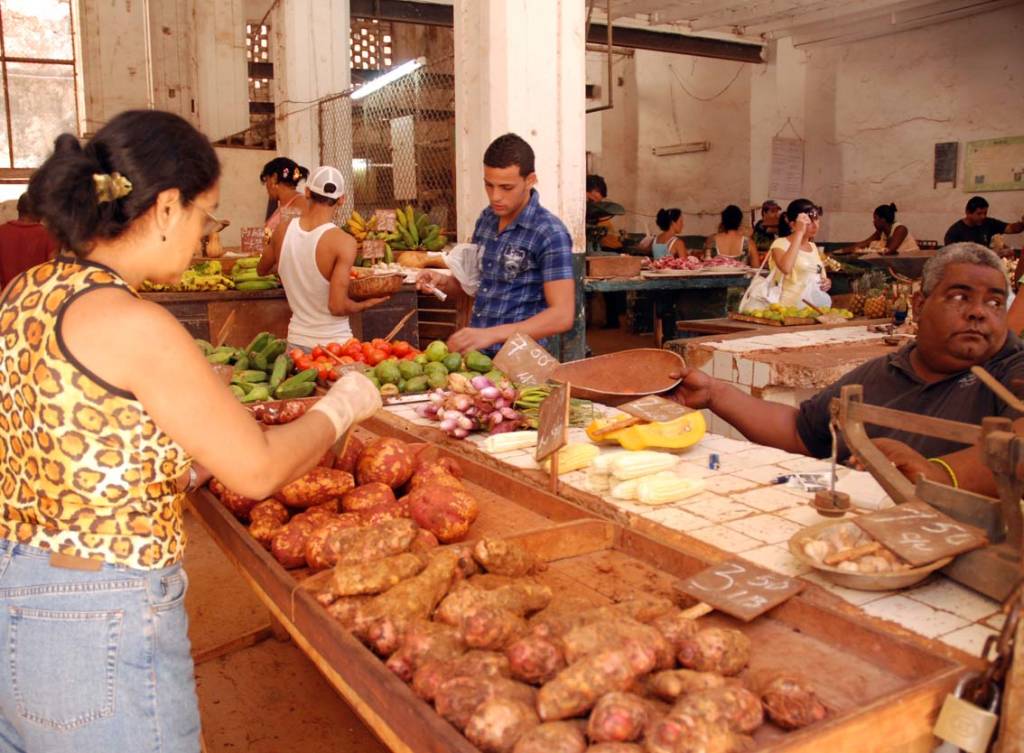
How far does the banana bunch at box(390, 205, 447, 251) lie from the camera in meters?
7.93

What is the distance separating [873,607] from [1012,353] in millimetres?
1384

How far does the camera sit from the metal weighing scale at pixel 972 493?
5.20ft

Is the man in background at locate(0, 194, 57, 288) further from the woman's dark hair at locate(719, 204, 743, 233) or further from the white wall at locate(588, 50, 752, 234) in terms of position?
the white wall at locate(588, 50, 752, 234)

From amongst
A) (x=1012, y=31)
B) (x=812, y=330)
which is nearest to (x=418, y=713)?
(x=812, y=330)

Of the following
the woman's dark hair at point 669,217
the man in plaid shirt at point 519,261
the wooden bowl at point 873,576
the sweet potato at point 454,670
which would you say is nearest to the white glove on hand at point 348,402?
the sweet potato at point 454,670

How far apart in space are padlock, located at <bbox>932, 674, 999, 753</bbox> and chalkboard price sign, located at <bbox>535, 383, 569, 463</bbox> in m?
1.12

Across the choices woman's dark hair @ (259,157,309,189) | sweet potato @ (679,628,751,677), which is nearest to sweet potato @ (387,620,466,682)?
sweet potato @ (679,628,751,677)

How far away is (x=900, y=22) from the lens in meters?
12.9

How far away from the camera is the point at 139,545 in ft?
5.47

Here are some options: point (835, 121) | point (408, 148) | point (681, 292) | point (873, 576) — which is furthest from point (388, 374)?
point (835, 121)

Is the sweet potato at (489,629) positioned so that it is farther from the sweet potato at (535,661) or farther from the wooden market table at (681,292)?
the wooden market table at (681,292)

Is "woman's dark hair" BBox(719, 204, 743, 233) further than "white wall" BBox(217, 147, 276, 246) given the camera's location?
No

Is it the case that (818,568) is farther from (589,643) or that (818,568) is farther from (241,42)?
(241,42)

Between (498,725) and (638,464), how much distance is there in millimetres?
1297
